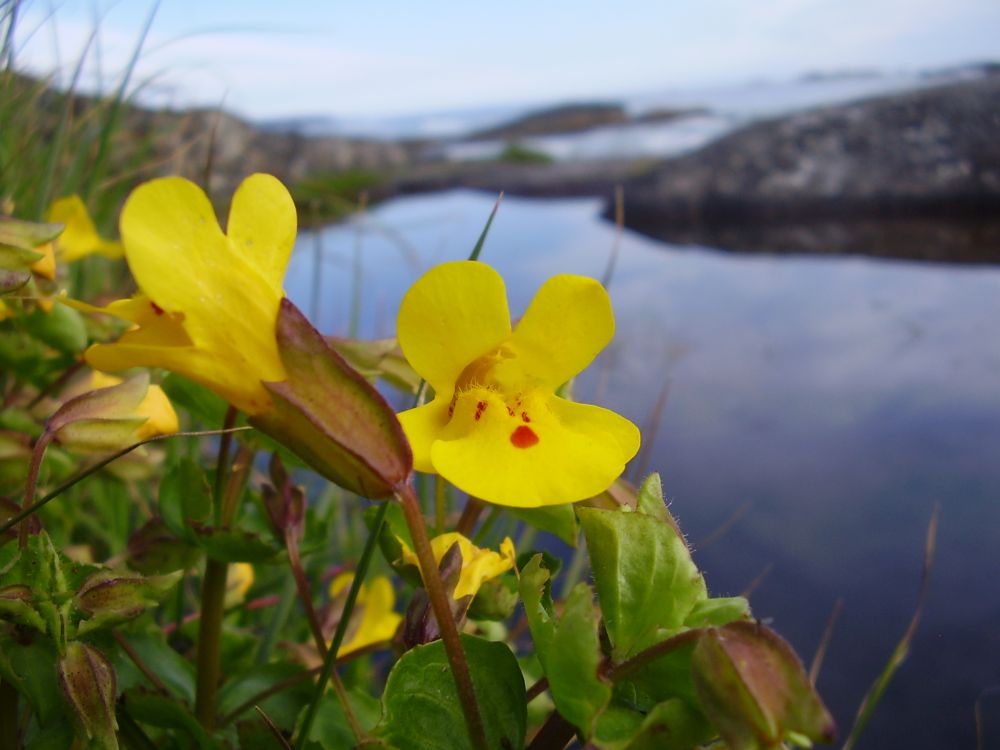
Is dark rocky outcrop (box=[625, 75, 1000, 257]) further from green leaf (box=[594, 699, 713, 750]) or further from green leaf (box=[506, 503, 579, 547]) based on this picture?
green leaf (box=[594, 699, 713, 750])

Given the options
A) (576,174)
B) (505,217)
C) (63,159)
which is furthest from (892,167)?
(63,159)

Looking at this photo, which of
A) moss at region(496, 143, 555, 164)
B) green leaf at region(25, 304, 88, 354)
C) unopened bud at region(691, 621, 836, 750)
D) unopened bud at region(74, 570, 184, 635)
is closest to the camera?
unopened bud at region(691, 621, 836, 750)

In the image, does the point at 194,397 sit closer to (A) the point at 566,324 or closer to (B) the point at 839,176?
(A) the point at 566,324

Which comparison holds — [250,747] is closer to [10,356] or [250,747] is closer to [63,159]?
[10,356]

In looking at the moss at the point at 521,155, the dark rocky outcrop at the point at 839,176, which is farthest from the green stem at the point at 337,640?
the moss at the point at 521,155

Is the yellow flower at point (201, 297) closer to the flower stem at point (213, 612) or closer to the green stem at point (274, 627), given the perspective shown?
the flower stem at point (213, 612)

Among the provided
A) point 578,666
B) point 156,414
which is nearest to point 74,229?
point 156,414

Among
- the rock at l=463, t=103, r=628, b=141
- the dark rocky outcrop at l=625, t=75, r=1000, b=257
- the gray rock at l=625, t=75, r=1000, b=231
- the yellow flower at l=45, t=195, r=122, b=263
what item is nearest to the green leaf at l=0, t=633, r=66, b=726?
the yellow flower at l=45, t=195, r=122, b=263
